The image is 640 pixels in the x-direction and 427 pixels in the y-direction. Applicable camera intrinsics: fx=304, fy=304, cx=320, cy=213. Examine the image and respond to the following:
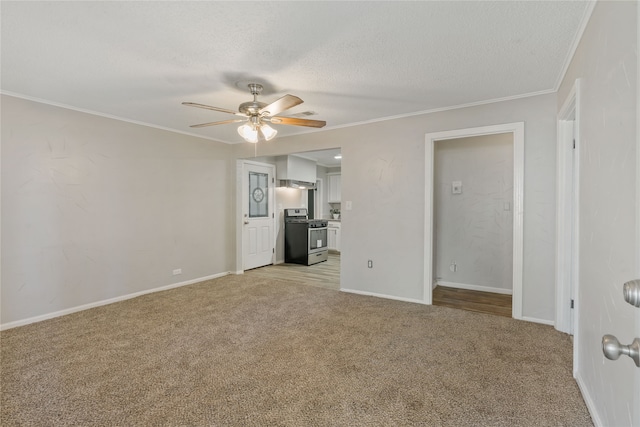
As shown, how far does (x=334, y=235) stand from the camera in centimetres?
779

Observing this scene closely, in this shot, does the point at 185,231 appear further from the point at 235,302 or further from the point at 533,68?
the point at 533,68

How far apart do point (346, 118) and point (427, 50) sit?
1.77 metres

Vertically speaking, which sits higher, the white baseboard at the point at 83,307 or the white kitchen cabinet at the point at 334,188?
the white kitchen cabinet at the point at 334,188

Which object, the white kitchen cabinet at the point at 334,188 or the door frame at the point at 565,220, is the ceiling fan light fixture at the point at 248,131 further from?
the white kitchen cabinet at the point at 334,188

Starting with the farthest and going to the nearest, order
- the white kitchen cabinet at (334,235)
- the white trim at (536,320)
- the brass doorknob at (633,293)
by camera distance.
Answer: the white kitchen cabinet at (334,235) < the white trim at (536,320) < the brass doorknob at (633,293)

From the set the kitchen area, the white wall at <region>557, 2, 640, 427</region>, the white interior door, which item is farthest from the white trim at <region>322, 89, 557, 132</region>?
the white interior door

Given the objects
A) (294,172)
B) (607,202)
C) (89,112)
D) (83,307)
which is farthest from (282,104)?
(294,172)

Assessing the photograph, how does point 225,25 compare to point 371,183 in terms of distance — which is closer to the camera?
point 225,25

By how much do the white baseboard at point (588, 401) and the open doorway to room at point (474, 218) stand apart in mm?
2017

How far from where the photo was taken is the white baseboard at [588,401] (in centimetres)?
161

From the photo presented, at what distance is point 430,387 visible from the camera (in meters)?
2.01

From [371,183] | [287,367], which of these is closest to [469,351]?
[287,367]

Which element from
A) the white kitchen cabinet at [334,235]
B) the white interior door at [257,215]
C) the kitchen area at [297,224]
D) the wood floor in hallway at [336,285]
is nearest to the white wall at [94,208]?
the white interior door at [257,215]

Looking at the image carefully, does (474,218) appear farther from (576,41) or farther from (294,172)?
(294,172)
